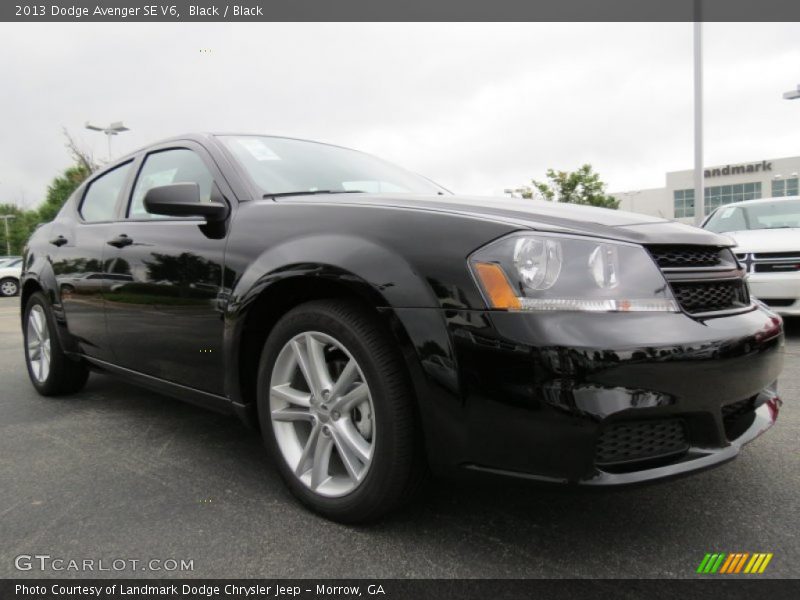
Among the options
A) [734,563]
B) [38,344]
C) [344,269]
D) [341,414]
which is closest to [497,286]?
[344,269]

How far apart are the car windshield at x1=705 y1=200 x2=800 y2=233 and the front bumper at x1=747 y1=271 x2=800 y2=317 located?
3.46 feet

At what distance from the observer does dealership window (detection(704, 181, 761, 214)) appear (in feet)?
172

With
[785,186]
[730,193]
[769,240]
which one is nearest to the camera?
[769,240]

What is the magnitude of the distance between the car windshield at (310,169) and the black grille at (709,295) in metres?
1.31

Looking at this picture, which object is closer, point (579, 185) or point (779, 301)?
point (779, 301)

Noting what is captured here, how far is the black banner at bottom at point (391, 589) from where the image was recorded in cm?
158

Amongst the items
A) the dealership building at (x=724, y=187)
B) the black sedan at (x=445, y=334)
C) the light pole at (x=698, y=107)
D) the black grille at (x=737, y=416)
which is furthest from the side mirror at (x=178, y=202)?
the dealership building at (x=724, y=187)

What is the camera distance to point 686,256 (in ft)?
6.17

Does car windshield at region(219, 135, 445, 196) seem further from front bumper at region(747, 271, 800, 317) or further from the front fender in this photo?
front bumper at region(747, 271, 800, 317)

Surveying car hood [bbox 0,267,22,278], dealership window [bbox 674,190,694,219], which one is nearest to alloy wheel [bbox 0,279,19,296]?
car hood [bbox 0,267,22,278]

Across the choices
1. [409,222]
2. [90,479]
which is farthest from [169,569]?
[409,222]

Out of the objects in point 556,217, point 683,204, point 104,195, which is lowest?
point 556,217

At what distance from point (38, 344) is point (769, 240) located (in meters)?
6.18

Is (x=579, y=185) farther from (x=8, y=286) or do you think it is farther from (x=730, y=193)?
(x=730, y=193)
